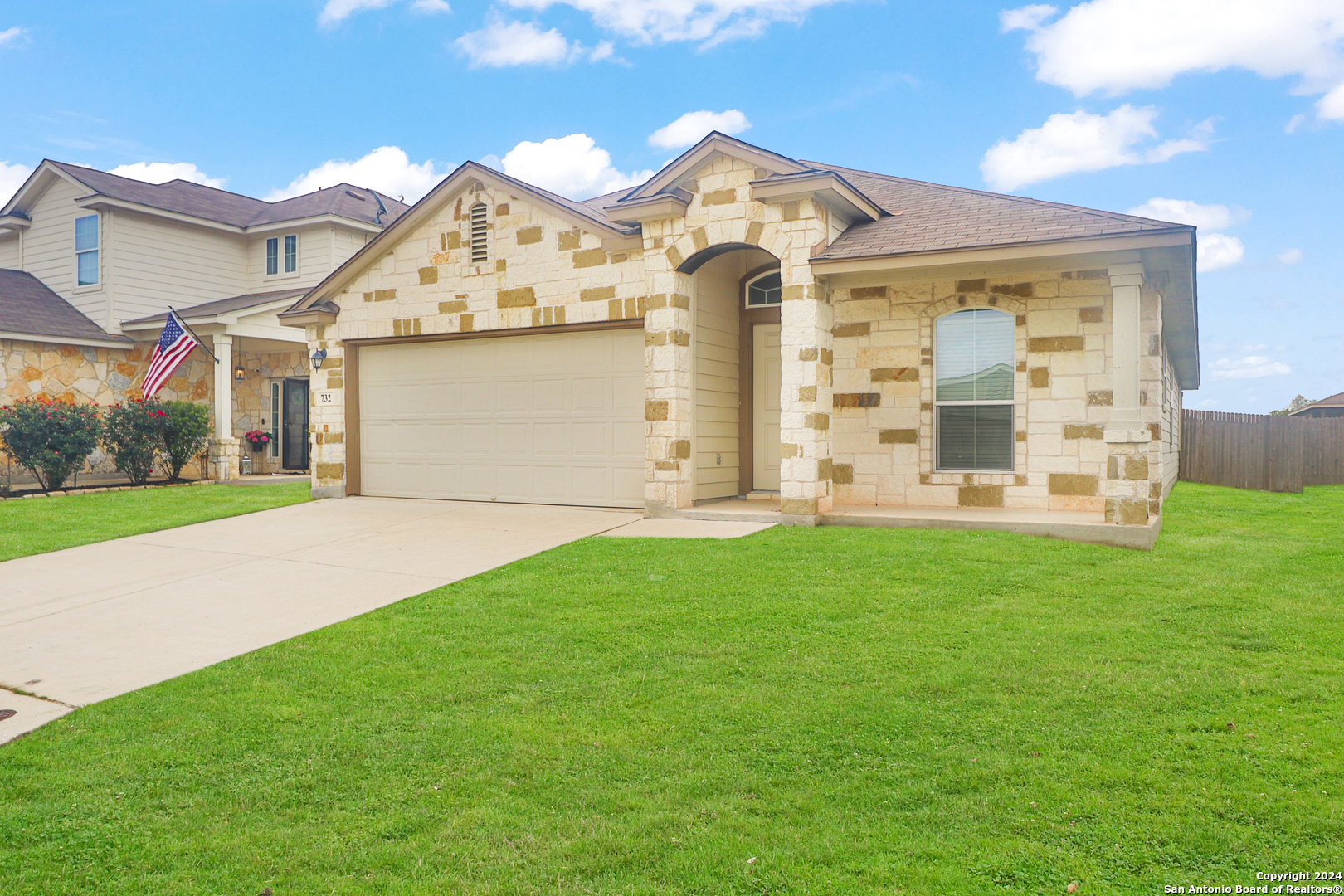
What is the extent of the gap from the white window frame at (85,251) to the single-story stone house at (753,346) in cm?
873

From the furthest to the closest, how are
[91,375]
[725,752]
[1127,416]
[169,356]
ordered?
[91,375]
[169,356]
[1127,416]
[725,752]

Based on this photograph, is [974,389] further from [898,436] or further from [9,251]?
[9,251]

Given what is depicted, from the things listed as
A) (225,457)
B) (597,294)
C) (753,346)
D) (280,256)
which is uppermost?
(280,256)

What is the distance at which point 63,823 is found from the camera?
3598mm

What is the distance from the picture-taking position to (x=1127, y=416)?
367 inches

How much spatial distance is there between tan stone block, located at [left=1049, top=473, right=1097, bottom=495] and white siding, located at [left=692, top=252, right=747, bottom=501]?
4.12m

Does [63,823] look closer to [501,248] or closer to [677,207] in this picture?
[677,207]

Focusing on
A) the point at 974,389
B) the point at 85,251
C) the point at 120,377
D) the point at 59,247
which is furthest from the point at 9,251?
the point at 974,389

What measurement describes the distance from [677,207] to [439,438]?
17.0 feet

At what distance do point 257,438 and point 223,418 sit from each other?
73.8 inches

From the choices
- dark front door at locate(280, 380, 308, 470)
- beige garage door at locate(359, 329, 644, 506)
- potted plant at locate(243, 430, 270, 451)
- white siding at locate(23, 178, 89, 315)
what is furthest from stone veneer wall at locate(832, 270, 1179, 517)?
white siding at locate(23, 178, 89, 315)

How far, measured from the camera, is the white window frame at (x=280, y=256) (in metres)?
21.0

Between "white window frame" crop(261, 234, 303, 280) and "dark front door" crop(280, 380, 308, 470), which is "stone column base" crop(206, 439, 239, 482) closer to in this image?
"dark front door" crop(280, 380, 308, 470)

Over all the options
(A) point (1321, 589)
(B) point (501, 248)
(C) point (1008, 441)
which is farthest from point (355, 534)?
(A) point (1321, 589)
